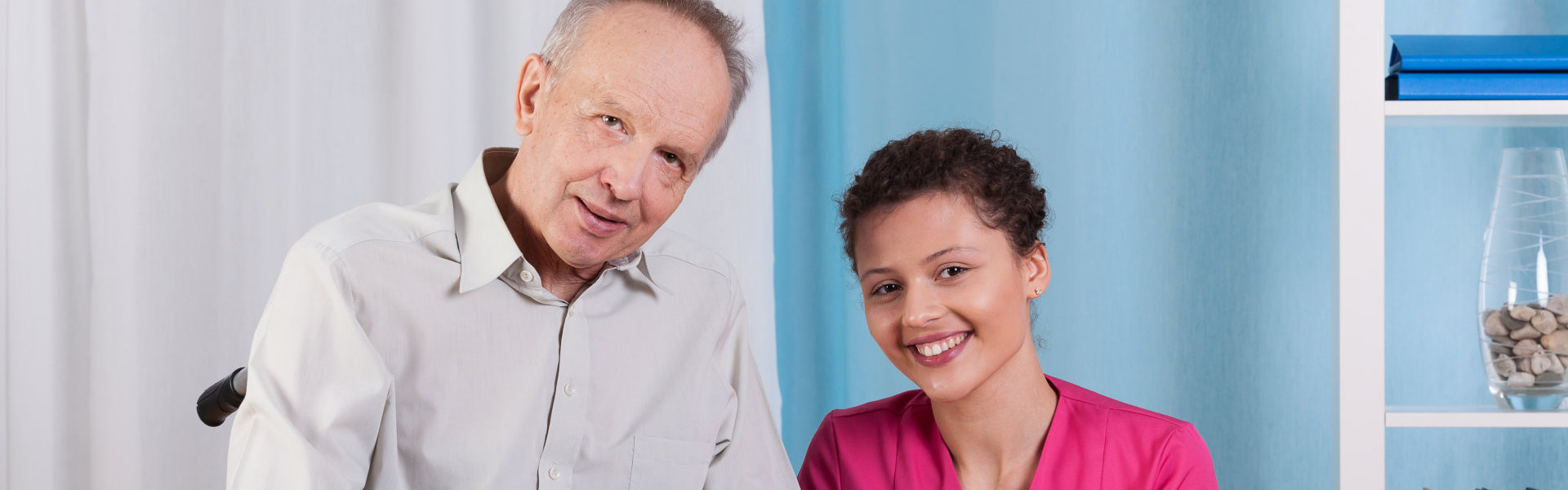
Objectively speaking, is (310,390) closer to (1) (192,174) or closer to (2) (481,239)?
(2) (481,239)

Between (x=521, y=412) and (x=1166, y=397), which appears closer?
(x=521, y=412)

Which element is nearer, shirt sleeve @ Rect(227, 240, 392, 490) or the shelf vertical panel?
shirt sleeve @ Rect(227, 240, 392, 490)

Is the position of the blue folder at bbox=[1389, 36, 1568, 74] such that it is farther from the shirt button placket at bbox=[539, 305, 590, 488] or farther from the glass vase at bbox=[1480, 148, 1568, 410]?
the shirt button placket at bbox=[539, 305, 590, 488]

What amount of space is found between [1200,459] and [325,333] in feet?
3.42

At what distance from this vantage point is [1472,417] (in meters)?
1.44

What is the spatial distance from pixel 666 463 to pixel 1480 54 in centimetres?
122

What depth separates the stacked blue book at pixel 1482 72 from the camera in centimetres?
143

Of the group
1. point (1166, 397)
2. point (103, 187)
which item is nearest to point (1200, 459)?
point (1166, 397)

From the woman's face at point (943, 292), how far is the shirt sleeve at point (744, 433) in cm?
20

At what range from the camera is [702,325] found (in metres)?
1.18

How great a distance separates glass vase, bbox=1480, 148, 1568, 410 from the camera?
1.44m

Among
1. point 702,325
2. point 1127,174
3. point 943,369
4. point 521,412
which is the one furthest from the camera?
point 1127,174

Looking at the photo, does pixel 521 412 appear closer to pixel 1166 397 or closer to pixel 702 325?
pixel 702 325

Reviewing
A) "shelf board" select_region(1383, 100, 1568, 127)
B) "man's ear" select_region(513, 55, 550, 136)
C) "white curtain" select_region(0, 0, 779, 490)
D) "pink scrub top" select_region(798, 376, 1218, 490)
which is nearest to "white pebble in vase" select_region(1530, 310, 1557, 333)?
"shelf board" select_region(1383, 100, 1568, 127)
